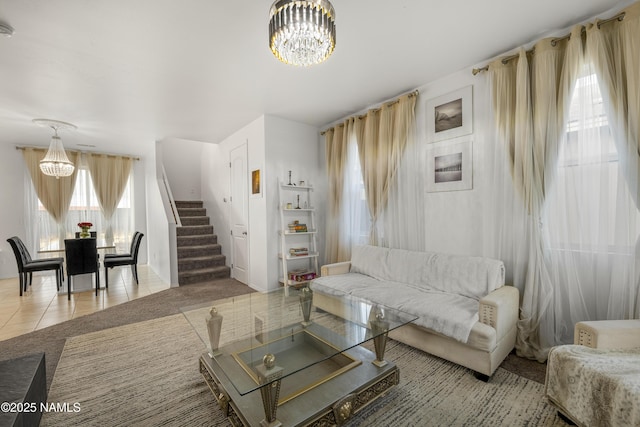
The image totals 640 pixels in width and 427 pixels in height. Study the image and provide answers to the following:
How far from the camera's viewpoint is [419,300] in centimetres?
243

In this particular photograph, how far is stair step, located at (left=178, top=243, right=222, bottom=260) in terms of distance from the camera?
5467 mm

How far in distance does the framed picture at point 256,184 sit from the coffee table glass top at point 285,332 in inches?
86.0

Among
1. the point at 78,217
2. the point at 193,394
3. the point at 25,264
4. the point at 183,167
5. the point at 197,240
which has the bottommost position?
the point at 193,394

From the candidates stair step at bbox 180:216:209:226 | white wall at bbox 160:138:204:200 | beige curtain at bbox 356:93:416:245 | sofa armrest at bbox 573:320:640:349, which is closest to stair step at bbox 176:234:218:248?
stair step at bbox 180:216:209:226

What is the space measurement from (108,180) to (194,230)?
2584mm

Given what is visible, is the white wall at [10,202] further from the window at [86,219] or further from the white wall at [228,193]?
the white wall at [228,193]

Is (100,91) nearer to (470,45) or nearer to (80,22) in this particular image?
(80,22)

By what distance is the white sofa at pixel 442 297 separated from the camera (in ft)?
6.59

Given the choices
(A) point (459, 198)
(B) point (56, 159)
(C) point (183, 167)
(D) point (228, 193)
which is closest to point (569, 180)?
(A) point (459, 198)

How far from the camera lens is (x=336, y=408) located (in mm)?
1459

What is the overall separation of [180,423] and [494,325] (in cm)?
221

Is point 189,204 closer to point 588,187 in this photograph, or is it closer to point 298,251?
point 298,251

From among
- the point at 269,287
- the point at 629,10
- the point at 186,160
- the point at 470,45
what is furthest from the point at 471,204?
the point at 186,160

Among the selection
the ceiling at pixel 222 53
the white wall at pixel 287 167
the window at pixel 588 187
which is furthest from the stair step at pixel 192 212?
the window at pixel 588 187
